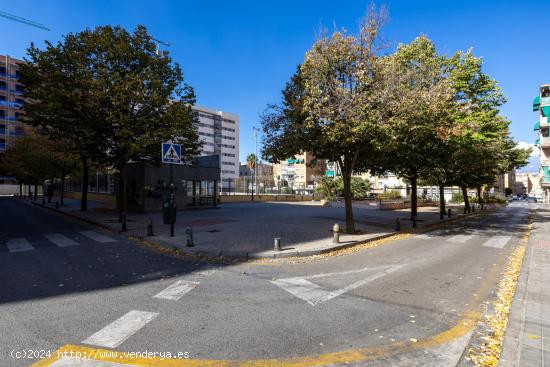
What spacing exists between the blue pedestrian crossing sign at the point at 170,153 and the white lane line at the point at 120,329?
7.04 m

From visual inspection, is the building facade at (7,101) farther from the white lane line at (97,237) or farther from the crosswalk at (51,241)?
the crosswalk at (51,241)

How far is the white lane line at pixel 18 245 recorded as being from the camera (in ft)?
29.5

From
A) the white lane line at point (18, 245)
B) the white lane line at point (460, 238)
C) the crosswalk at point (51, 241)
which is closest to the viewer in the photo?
the white lane line at point (18, 245)

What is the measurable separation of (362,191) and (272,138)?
2871cm

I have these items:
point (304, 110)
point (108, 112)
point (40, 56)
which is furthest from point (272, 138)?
point (40, 56)

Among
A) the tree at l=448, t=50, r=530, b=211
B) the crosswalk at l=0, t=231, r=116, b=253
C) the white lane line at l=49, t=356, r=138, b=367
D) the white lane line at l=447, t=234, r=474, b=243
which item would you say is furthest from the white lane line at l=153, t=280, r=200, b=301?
the tree at l=448, t=50, r=530, b=211

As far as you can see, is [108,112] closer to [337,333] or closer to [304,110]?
[304,110]

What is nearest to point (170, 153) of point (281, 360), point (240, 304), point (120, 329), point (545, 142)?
point (240, 304)

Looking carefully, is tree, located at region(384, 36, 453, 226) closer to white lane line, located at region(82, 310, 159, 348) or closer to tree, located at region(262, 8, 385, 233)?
tree, located at region(262, 8, 385, 233)

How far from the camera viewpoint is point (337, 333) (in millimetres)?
3973

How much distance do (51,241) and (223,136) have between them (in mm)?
108484

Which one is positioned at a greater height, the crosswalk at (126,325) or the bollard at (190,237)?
the bollard at (190,237)

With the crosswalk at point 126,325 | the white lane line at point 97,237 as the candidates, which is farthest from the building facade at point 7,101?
the crosswalk at point 126,325

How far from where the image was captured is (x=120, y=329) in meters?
3.97
